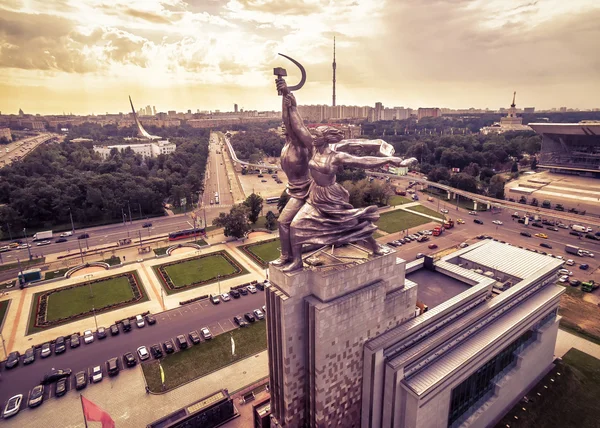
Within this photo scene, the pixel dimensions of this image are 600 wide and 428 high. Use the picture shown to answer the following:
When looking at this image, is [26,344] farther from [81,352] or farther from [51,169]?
[51,169]

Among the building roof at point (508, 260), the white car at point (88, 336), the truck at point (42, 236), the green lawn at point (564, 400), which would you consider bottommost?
the green lawn at point (564, 400)

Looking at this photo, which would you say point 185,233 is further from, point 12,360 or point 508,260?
point 508,260

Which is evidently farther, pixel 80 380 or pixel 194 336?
pixel 194 336

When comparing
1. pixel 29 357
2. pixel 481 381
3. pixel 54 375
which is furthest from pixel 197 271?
pixel 481 381

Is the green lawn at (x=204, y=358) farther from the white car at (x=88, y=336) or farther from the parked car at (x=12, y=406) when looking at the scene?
the parked car at (x=12, y=406)

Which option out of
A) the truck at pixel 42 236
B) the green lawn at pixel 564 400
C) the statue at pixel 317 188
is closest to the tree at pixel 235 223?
the truck at pixel 42 236

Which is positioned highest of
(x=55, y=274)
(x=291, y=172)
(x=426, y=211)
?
(x=291, y=172)
